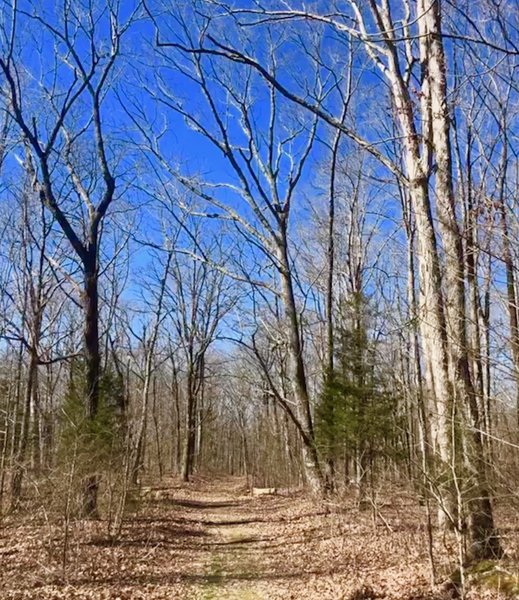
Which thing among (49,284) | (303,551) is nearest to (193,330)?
(49,284)

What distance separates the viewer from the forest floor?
7.05m

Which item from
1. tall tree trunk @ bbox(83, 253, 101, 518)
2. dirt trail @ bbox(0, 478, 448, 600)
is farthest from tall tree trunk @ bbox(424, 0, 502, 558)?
tall tree trunk @ bbox(83, 253, 101, 518)

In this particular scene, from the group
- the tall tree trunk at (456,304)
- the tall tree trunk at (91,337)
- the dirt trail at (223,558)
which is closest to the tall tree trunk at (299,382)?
the dirt trail at (223,558)

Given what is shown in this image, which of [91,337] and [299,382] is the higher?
[91,337]

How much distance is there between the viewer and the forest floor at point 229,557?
705 centimetres

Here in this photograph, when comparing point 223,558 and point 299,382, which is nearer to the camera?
point 223,558

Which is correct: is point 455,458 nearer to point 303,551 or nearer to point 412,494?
point 412,494

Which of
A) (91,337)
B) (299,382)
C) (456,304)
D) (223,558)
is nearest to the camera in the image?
(456,304)

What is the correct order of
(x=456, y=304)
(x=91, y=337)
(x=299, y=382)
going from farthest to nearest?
(x=299, y=382) → (x=91, y=337) → (x=456, y=304)

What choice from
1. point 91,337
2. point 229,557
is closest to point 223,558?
point 229,557

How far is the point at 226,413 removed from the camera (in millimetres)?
48562

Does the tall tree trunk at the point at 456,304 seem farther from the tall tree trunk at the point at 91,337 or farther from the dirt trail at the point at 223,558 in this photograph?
the tall tree trunk at the point at 91,337

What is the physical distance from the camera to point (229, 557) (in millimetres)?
9828

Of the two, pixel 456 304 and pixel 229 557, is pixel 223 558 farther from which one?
pixel 456 304
